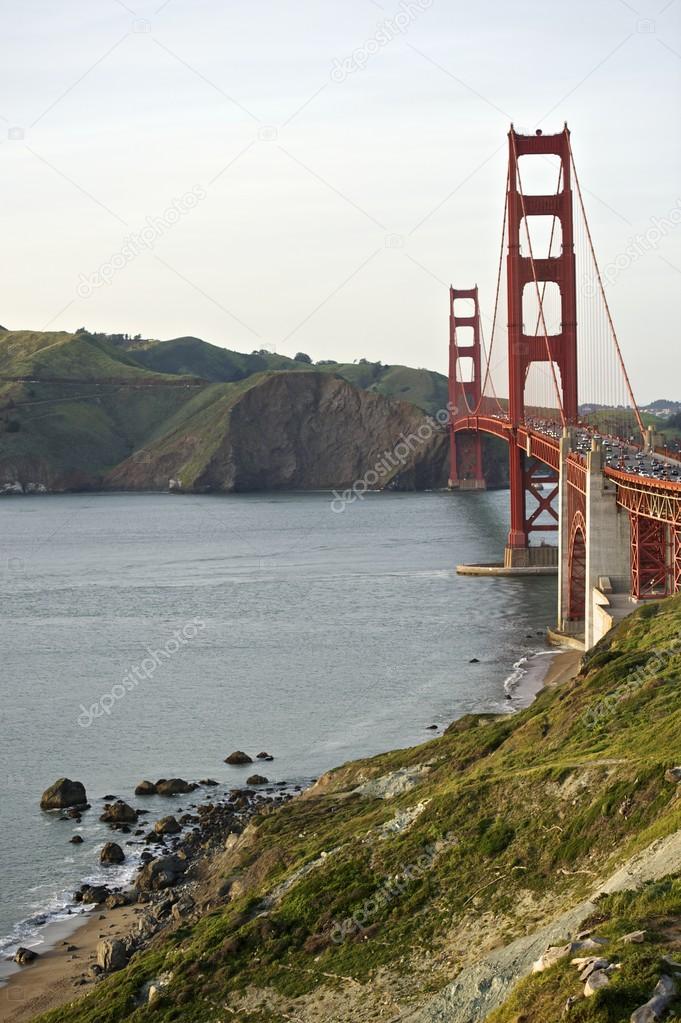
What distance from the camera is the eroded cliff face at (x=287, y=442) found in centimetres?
17700

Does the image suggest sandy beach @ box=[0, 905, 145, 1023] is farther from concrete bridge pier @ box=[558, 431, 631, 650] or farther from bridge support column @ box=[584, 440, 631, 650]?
bridge support column @ box=[584, 440, 631, 650]

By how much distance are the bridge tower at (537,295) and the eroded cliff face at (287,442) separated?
327 feet

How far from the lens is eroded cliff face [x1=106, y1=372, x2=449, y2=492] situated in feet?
581

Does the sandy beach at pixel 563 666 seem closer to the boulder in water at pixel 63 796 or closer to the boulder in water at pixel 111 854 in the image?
the boulder in water at pixel 63 796

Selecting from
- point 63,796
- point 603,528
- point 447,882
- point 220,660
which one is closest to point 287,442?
point 220,660

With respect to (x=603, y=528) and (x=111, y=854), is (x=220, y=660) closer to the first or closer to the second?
(x=603, y=528)

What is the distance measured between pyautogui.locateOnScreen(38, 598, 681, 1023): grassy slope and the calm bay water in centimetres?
669

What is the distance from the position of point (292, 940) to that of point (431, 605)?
45.0m

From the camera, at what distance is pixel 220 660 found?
49.2 m

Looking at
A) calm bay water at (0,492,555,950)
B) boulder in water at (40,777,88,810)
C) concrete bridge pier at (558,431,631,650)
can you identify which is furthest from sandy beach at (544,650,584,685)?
boulder in water at (40,777,88,810)

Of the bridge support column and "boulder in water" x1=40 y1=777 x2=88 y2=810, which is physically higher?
the bridge support column

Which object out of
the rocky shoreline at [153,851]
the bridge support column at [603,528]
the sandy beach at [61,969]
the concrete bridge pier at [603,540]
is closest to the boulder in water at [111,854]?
the rocky shoreline at [153,851]

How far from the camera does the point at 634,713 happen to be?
20859mm

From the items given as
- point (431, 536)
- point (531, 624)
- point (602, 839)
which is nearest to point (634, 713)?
point (602, 839)
